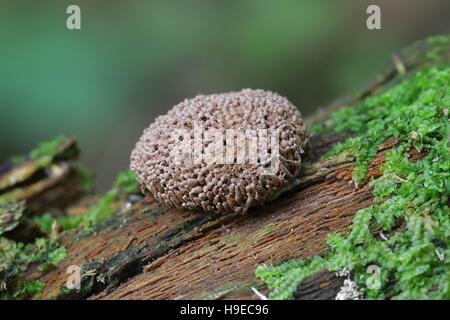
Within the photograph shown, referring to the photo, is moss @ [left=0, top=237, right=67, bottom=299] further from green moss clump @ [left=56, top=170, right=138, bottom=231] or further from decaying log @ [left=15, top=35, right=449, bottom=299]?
green moss clump @ [left=56, top=170, right=138, bottom=231]

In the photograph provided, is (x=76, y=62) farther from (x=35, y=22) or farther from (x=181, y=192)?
(x=181, y=192)

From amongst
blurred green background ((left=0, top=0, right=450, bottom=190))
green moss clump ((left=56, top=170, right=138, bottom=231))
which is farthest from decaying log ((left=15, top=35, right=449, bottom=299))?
blurred green background ((left=0, top=0, right=450, bottom=190))

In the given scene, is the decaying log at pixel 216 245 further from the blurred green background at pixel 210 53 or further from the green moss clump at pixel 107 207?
the blurred green background at pixel 210 53

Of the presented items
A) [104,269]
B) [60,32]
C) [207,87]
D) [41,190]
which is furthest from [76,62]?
[104,269]

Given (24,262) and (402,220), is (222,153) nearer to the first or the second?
(402,220)

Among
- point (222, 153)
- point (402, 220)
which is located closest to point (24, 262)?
point (222, 153)
